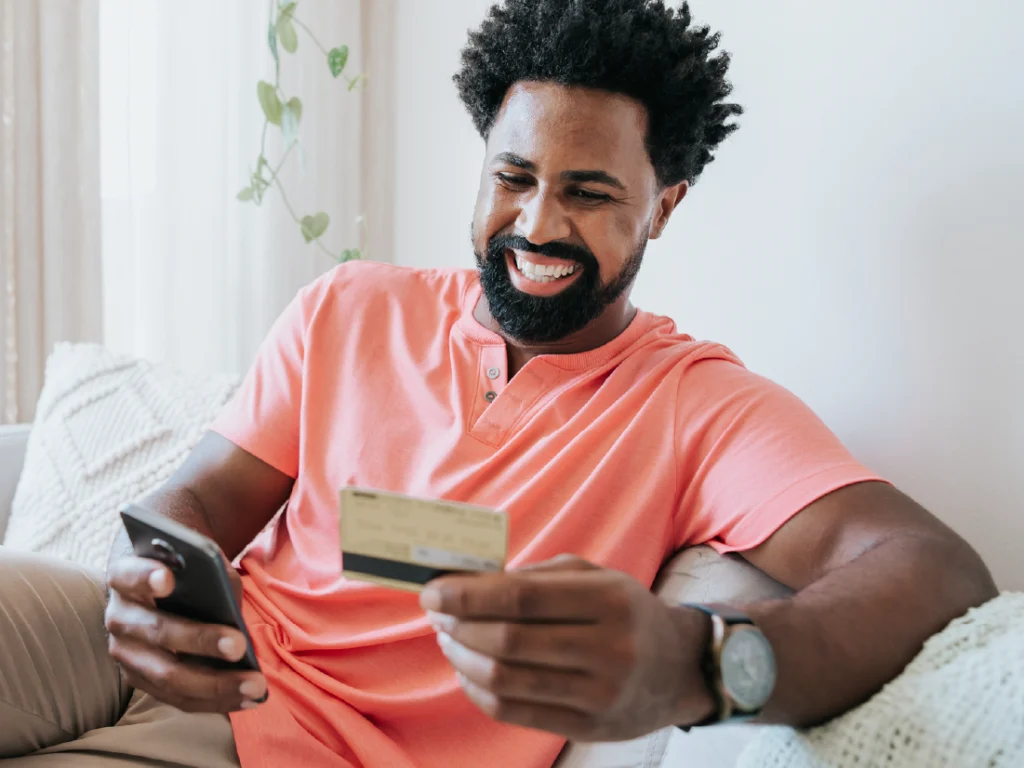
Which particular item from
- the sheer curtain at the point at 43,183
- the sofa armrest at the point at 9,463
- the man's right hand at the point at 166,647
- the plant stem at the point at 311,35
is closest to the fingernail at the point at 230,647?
the man's right hand at the point at 166,647

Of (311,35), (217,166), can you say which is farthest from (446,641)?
(311,35)

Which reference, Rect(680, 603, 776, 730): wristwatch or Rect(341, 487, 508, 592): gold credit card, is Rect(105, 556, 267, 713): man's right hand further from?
Rect(680, 603, 776, 730): wristwatch

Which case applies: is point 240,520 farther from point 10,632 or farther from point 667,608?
point 667,608

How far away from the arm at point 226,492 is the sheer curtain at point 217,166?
826mm

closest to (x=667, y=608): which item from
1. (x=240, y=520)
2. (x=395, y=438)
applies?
(x=395, y=438)

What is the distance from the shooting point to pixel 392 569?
2.00 ft

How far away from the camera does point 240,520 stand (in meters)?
1.13

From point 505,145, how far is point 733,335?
436mm

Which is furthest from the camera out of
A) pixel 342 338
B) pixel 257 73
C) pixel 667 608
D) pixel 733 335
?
pixel 257 73

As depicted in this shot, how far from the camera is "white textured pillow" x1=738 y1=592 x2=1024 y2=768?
0.60 meters

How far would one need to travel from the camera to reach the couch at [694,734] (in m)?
0.80

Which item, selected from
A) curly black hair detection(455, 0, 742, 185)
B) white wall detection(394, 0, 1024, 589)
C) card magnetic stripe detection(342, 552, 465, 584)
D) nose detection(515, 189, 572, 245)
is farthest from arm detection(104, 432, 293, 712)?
white wall detection(394, 0, 1024, 589)

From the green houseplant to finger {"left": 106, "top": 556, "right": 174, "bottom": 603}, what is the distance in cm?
116

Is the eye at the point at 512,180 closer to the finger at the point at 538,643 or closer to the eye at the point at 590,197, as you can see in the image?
the eye at the point at 590,197
